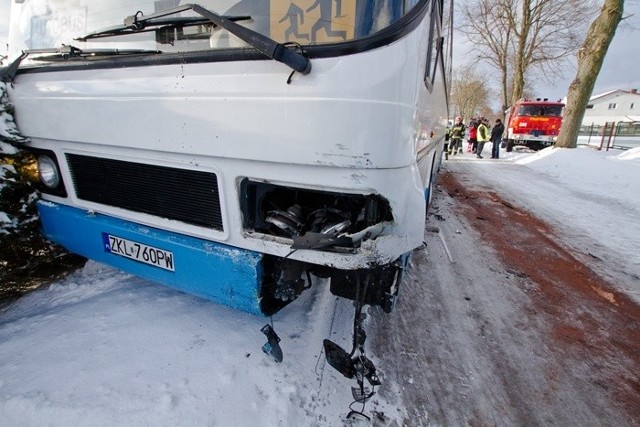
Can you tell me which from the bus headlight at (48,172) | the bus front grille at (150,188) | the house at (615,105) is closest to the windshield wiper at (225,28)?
the bus front grille at (150,188)

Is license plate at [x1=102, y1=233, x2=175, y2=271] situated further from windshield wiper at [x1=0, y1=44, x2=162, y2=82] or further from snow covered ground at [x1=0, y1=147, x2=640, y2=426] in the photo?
windshield wiper at [x1=0, y1=44, x2=162, y2=82]

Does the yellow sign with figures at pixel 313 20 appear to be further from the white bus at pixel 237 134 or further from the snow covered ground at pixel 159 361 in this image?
the snow covered ground at pixel 159 361

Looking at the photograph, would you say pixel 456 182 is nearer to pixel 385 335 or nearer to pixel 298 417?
pixel 385 335

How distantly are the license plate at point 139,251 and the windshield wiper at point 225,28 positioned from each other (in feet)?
3.91

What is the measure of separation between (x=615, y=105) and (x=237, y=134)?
81.4 metres

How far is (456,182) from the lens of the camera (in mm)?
8945

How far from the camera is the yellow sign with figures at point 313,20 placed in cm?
150

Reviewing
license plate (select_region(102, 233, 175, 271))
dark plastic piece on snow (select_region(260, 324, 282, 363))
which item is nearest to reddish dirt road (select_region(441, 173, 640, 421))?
dark plastic piece on snow (select_region(260, 324, 282, 363))

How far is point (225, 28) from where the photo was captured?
151 cm

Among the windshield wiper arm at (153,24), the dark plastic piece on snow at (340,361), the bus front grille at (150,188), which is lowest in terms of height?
the dark plastic piece on snow at (340,361)

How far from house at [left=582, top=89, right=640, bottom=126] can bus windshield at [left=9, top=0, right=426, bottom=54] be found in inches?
2969

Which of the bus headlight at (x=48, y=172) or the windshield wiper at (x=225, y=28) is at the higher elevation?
the windshield wiper at (x=225, y=28)

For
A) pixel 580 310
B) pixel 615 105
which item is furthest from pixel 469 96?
pixel 580 310

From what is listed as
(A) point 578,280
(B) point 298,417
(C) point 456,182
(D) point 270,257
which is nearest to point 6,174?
(D) point 270,257
